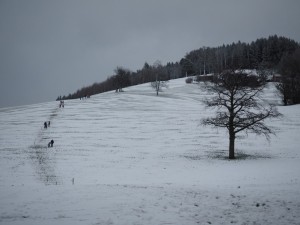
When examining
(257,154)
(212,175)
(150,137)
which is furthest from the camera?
(150,137)

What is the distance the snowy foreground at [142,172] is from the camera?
463 inches

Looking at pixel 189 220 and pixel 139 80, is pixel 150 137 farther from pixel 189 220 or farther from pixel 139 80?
pixel 139 80

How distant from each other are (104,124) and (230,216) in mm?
44459

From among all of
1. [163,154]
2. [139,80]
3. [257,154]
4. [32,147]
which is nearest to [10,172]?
[32,147]

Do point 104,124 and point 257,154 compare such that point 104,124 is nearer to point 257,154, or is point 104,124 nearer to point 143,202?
point 257,154

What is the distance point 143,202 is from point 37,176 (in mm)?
14414

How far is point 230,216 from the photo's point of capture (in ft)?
37.9

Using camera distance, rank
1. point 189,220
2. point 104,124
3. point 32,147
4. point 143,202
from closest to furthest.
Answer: point 189,220
point 143,202
point 32,147
point 104,124

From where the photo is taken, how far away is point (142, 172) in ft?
79.3

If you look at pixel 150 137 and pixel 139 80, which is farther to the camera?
pixel 139 80

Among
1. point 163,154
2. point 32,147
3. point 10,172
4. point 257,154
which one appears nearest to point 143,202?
point 10,172

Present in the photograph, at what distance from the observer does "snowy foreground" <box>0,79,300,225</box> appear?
38.5 feet

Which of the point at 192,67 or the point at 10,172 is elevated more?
the point at 192,67

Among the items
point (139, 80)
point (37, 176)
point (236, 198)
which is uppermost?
point (139, 80)
